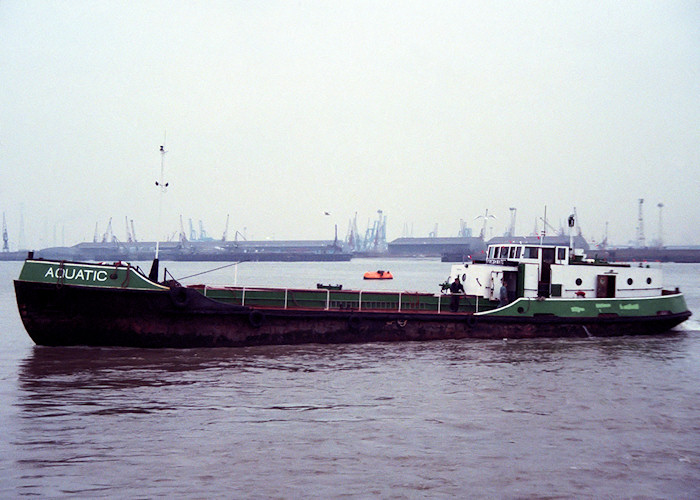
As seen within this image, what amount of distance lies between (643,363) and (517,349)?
4445mm

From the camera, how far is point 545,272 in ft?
93.7

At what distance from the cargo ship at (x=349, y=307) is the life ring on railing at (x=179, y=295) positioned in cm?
3

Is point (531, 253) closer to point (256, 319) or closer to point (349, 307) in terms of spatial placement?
point (349, 307)

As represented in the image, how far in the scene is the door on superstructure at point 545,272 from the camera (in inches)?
1113

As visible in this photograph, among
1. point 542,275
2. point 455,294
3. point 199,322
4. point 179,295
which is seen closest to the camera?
point 179,295

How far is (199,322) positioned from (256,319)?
1983mm

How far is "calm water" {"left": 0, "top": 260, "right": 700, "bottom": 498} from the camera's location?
11.1m

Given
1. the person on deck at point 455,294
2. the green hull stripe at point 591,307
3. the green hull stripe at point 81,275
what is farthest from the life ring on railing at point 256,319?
the green hull stripe at point 591,307

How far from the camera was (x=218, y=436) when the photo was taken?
13461 millimetres

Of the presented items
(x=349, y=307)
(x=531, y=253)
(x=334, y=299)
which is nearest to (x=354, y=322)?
(x=349, y=307)

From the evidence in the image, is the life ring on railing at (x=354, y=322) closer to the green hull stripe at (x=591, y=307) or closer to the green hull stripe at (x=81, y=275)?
the green hull stripe at (x=591, y=307)

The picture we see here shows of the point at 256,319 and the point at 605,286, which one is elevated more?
the point at 605,286

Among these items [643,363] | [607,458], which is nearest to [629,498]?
[607,458]

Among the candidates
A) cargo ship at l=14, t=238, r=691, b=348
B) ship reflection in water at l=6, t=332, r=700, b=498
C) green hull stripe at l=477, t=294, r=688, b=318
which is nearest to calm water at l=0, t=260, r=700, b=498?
ship reflection in water at l=6, t=332, r=700, b=498
